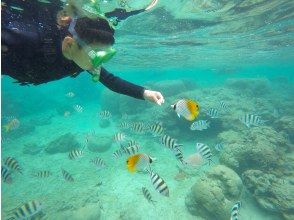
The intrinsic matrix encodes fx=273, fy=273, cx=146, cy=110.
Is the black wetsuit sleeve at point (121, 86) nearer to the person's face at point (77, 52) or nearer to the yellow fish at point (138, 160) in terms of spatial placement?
the person's face at point (77, 52)

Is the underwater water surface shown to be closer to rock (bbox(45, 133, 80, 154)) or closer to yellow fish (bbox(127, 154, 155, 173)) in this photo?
rock (bbox(45, 133, 80, 154))

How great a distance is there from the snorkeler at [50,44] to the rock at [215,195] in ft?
26.4

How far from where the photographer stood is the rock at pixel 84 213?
Answer: 10508 mm

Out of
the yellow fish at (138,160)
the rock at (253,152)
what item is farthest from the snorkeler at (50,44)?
the rock at (253,152)

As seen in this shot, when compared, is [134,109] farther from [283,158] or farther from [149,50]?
[283,158]

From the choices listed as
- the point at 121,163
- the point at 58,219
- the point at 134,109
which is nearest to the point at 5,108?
the point at 134,109

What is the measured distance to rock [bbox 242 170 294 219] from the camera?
1042 centimetres

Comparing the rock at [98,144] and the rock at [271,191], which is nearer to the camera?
the rock at [271,191]

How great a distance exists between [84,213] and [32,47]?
8.50 meters

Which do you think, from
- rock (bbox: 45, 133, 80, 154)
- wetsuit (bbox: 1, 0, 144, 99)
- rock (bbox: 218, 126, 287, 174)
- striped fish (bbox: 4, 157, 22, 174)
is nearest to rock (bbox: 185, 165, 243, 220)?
rock (bbox: 218, 126, 287, 174)

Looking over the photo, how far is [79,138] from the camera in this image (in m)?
23.9

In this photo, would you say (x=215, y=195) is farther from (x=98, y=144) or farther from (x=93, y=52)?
(x=98, y=144)

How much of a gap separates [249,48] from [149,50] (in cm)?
1323

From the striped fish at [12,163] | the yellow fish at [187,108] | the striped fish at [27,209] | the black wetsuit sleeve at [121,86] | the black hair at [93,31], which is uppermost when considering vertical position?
the black hair at [93,31]
